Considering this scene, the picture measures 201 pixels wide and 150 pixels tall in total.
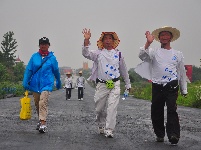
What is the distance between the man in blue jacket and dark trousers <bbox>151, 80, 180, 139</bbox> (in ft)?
7.24

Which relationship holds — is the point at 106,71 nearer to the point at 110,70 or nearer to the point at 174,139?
the point at 110,70

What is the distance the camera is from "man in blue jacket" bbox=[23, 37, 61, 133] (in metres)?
7.61

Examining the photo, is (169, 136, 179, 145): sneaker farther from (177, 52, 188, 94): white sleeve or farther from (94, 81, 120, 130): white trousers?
(94, 81, 120, 130): white trousers

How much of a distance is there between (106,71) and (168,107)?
147 cm

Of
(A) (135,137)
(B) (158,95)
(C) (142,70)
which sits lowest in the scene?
(A) (135,137)

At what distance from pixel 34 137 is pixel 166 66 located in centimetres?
265

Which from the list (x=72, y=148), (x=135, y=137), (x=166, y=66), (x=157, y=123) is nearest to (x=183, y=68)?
(x=166, y=66)

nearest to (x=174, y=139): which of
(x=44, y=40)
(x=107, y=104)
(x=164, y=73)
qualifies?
(x=164, y=73)

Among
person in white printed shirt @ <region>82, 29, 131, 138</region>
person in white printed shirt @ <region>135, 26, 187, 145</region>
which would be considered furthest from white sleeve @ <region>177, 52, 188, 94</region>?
person in white printed shirt @ <region>82, 29, 131, 138</region>

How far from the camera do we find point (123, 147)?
5.84 meters

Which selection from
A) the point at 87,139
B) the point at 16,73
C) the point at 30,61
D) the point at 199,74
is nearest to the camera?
the point at 87,139

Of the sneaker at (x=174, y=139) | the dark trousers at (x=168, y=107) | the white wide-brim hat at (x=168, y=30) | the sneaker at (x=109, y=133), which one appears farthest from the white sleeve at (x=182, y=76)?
the sneaker at (x=109, y=133)

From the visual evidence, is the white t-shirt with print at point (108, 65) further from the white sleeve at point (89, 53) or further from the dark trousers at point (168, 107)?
the dark trousers at point (168, 107)

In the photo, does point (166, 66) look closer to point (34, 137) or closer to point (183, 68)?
point (183, 68)
